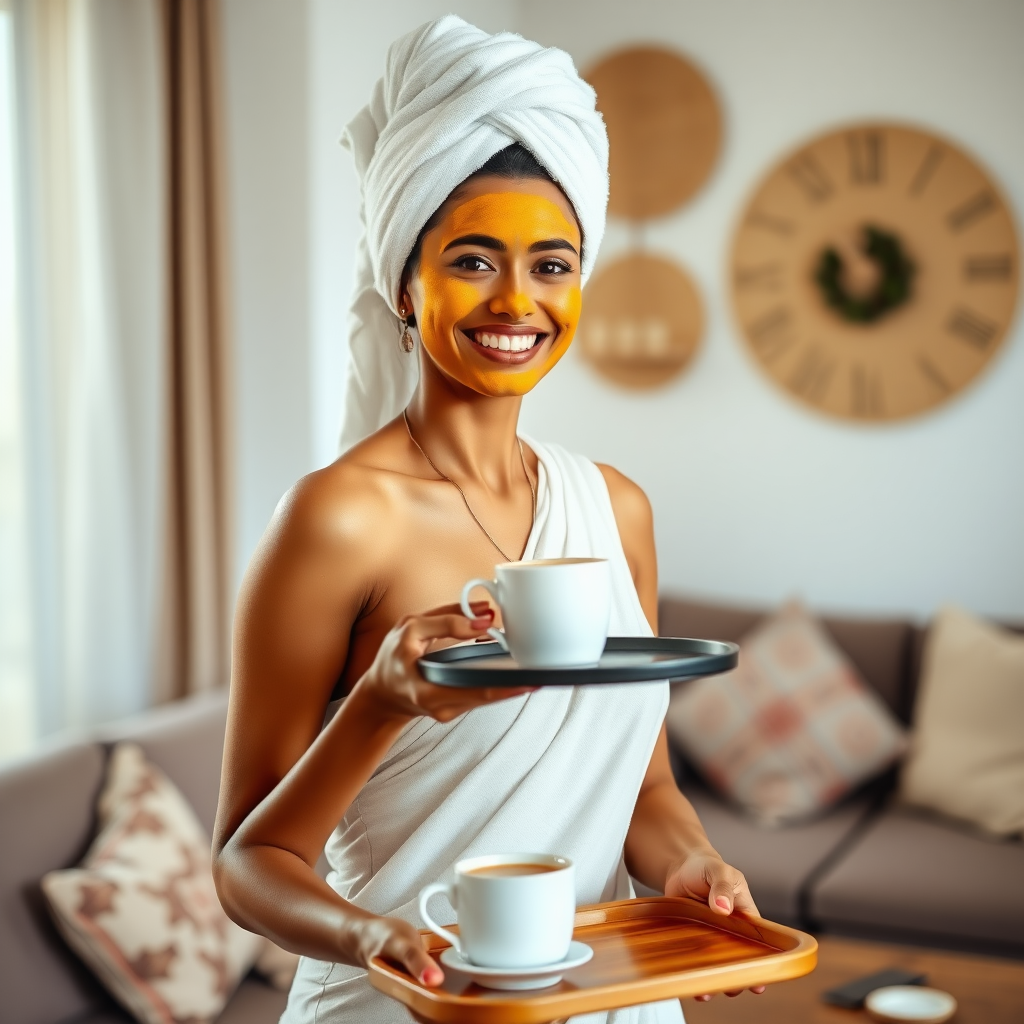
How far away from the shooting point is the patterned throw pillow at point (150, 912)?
2162mm

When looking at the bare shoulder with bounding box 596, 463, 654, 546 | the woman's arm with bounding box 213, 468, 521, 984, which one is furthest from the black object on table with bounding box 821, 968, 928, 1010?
the woman's arm with bounding box 213, 468, 521, 984

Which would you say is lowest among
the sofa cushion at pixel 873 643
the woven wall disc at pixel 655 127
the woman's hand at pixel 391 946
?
the sofa cushion at pixel 873 643

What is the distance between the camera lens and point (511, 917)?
916mm

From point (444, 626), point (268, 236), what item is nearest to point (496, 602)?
point (444, 626)

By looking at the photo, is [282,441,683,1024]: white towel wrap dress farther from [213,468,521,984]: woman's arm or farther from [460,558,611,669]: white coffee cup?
[460,558,611,669]: white coffee cup

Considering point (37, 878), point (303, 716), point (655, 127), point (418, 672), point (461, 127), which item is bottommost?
point (37, 878)

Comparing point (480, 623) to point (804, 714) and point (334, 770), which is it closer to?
point (334, 770)

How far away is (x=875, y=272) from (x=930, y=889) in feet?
5.97

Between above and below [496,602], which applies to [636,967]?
below

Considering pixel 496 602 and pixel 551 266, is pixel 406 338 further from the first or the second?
pixel 496 602

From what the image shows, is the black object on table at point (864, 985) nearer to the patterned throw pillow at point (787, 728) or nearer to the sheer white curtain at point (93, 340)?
the patterned throw pillow at point (787, 728)

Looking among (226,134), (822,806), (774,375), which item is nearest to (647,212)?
(774,375)

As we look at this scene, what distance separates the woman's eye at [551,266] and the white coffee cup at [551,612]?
1.25 ft

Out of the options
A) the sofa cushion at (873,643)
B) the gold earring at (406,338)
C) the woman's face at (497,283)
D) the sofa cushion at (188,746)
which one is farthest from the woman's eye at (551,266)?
the sofa cushion at (873,643)
